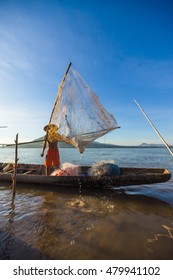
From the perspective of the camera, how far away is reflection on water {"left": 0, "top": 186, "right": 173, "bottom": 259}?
13.6 feet

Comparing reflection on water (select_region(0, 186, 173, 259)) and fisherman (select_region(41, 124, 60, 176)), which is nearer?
reflection on water (select_region(0, 186, 173, 259))

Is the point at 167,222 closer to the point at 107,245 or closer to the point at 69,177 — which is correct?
the point at 107,245

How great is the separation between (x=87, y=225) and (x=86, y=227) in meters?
0.14

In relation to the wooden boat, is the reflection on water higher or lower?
lower

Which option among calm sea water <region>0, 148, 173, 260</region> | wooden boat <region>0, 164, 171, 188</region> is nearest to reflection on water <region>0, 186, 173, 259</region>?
calm sea water <region>0, 148, 173, 260</region>

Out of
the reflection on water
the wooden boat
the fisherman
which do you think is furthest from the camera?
the fisherman

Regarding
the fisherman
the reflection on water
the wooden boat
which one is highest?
the fisherman

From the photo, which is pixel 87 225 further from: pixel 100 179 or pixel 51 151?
pixel 51 151

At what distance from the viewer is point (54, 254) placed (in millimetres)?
4059

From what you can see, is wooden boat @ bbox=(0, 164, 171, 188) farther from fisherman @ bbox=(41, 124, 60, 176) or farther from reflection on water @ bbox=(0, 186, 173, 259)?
fisherman @ bbox=(41, 124, 60, 176)

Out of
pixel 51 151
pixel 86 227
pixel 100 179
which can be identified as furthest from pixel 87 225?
pixel 51 151

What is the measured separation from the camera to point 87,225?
216 inches
